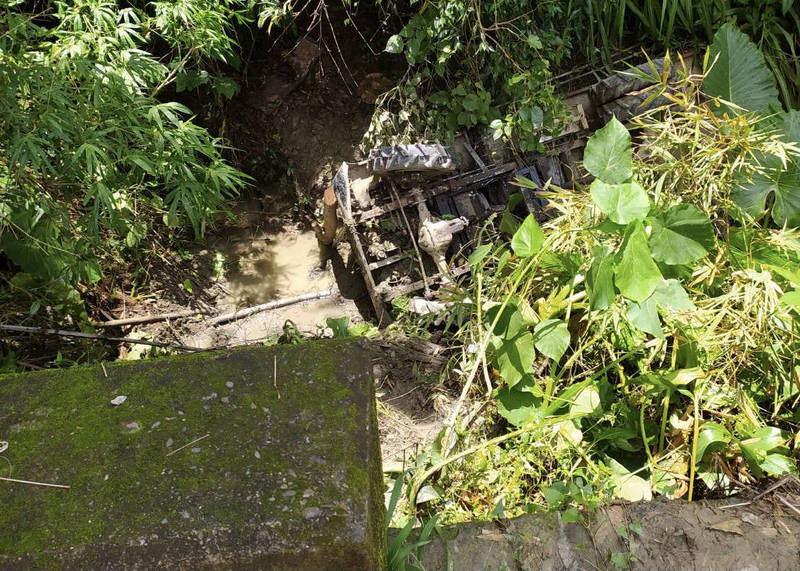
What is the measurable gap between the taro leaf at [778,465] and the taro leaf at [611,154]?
0.99 metres

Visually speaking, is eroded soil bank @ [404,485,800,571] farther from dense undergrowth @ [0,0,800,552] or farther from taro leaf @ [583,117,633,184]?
taro leaf @ [583,117,633,184]

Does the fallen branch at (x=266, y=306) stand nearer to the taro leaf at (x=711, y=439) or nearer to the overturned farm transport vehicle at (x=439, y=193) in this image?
the overturned farm transport vehicle at (x=439, y=193)

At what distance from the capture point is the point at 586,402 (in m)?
1.97

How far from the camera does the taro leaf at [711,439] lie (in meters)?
1.79

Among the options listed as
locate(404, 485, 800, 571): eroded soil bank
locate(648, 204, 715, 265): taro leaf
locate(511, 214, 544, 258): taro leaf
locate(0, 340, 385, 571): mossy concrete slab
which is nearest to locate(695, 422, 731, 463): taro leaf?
locate(404, 485, 800, 571): eroded soil bank

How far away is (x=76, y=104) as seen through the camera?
2.16 metres

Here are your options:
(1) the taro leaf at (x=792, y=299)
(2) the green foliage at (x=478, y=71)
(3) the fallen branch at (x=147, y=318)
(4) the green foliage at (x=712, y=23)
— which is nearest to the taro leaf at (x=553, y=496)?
(1) the taro leaf at (x=792, y=299)

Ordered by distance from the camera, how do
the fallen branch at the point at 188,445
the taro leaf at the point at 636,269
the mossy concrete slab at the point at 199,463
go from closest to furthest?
1. the mossy concrete slab at the point at 199,463
2. the fallen branch at the point at 188,445
3. the taro leaf at the point at 636,269

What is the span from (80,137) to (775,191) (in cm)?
258

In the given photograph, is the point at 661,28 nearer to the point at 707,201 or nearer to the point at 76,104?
the point at 707,201

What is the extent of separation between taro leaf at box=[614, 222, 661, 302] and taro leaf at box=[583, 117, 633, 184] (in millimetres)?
240

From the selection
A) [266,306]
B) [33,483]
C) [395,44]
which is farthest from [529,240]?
[266,306]

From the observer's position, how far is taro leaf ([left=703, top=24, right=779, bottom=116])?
2.27 metres

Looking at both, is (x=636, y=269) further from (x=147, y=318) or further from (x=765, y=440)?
(x=147, y=318)
